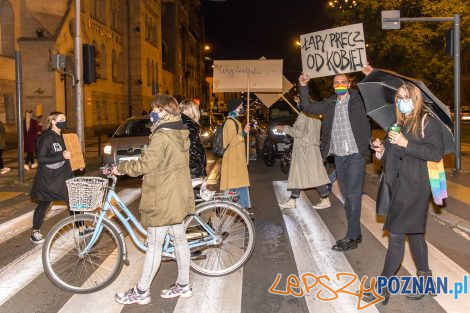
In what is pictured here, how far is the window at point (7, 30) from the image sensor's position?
26.7 m

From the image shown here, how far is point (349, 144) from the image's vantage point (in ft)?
22.6

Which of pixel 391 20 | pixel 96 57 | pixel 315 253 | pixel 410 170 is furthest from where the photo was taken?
pixel 96 57

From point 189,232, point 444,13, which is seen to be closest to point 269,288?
point 189,232

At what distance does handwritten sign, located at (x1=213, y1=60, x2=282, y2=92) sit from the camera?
44.7 ft

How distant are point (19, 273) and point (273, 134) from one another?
1139 cm

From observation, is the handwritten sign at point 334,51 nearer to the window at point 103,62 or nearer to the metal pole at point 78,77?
the metal pole at point 78,77

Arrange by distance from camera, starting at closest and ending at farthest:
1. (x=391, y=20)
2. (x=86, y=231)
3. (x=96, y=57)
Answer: (x=86, y=231) < (x=391, y=20) < (x=96, y=57)

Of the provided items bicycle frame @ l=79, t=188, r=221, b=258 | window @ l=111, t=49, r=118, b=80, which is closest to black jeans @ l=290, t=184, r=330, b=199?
bicycle frame @ l=79, t=188, r=221, b=258

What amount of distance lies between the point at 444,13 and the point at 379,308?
16993mm

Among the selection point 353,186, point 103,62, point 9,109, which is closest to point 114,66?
point 103,62

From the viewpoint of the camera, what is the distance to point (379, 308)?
16.3 ft

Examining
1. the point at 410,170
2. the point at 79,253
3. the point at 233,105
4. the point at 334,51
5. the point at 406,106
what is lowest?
the point at 79,253

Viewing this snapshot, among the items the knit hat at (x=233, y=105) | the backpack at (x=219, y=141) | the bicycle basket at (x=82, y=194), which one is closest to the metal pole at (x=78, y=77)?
the backpack at (x=219, y=141)

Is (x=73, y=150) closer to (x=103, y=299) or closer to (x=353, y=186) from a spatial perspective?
(x=103, y=299)
